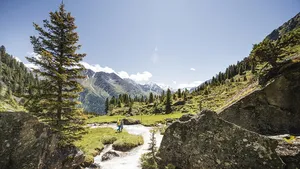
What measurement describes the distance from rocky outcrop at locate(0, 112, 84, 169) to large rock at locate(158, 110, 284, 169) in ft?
24.4

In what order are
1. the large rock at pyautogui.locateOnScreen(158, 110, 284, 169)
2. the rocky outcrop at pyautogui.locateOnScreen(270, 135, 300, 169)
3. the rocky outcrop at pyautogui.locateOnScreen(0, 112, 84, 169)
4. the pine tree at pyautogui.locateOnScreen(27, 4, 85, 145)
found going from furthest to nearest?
the pine tree at pyautogui.locateOnScreen(27, 4, 85, 145), the rocky outcrop at pyautogui.locateOnScreen(0, 112, 84, 169), the large rock at pyautogui.locateOnScreen(158, 110, 284, 169), the rocky outcrop at pyautogui.locateOnScreen(270, 135, 300, 169)

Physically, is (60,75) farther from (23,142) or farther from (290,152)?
(290,152)

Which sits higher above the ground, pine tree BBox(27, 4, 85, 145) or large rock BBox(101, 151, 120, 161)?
pine tree BBox(27, 4, 85, 145)

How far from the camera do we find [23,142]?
27.5 ft

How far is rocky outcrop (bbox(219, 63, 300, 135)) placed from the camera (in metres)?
9.23

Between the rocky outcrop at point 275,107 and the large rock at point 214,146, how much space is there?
11.8 ft

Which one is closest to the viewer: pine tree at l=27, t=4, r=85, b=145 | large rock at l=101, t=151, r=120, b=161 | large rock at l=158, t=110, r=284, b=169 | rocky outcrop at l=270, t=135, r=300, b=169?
rocky outcrop at l=270, t=135, r=300, b=169

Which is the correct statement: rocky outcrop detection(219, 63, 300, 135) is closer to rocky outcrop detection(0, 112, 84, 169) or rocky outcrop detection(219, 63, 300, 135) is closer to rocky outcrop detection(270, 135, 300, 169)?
rocky outcrop detection(270, 135, 300, 169)

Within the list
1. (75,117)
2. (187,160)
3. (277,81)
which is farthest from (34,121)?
(277,81)

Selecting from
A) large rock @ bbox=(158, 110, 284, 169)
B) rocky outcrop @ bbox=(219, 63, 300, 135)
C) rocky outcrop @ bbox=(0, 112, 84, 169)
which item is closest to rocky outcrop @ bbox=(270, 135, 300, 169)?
large rock @ bbox=(158, 110, 284, 169)

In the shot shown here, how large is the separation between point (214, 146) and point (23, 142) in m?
10.6

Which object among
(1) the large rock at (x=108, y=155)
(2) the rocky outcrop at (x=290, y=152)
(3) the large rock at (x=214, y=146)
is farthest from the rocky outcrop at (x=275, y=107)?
(1) the large rock at (x=108, y=155)

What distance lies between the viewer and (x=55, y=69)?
12.7 meters

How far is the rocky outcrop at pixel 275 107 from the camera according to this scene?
30.3 ft
